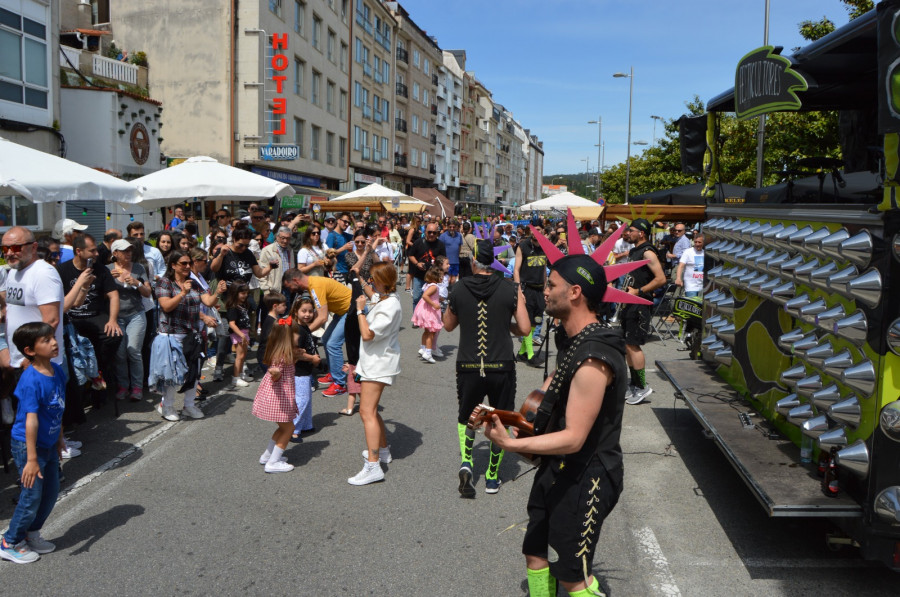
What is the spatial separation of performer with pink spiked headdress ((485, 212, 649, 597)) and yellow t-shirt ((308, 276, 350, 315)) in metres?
4.33

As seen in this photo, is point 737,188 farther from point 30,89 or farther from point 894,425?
point 30,89

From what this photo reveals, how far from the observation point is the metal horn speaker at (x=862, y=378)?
139 inches

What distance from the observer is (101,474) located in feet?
18.5

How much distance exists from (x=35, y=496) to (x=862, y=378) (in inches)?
183

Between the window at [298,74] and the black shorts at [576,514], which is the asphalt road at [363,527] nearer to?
the black shorts at [576,514]

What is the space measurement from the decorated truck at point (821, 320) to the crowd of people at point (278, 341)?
1074 mm

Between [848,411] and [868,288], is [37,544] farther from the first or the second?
[868,288]

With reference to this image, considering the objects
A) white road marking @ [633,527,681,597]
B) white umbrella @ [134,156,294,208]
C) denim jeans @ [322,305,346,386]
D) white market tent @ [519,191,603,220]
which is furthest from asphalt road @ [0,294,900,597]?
white market tent @ [519,191,603,220]

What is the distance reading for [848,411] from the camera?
3.68 metres

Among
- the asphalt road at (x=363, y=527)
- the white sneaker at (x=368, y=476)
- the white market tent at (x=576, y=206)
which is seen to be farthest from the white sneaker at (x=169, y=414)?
the white market tent at (x=576, y=206)

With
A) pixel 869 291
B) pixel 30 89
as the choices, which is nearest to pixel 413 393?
pixel 869 291

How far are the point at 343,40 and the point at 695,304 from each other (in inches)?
1390

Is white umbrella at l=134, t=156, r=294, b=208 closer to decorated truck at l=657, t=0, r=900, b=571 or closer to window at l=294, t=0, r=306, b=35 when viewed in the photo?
decorated truck at l=657, t=0, r=900, b=571

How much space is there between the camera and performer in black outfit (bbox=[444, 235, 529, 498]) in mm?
5312
